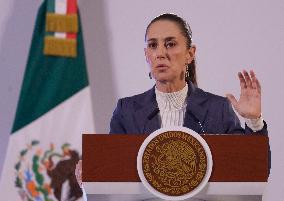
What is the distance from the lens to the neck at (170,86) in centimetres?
198

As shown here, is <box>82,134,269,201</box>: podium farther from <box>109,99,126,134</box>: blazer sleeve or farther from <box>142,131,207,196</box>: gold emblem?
<box>109,99,126,134</box>: blazer sleeve

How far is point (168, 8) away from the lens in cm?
386

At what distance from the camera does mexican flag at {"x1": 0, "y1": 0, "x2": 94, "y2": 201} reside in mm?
3580

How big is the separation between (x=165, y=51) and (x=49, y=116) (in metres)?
1.88

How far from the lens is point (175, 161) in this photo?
157 centimetres

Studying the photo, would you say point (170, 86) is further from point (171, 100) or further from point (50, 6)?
point (50, 6)

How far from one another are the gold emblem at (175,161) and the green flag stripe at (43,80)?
212 centimetres

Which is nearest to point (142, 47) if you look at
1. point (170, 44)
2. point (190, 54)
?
point (190, 54)

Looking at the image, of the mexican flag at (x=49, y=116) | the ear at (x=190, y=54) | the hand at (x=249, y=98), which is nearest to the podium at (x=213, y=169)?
the hand at (x=249, y=98)

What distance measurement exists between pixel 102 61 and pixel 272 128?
1258mm

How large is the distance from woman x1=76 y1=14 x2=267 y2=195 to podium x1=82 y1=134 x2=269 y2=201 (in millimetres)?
226

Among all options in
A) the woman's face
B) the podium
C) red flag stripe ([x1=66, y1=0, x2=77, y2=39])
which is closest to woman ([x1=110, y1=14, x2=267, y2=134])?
the woman's face

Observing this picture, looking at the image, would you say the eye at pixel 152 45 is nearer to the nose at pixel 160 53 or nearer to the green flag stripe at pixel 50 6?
the nose at pixel 160 53

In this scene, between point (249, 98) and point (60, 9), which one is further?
point (60, 9)
